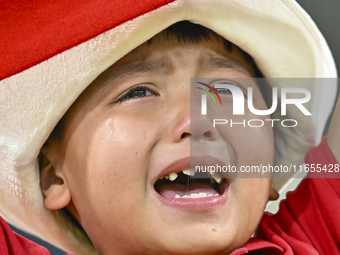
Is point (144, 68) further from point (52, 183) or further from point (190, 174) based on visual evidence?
point (52, 183)

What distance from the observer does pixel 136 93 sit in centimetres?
79

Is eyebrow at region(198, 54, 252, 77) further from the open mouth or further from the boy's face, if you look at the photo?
the open mouth

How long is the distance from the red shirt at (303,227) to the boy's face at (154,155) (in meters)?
0.09

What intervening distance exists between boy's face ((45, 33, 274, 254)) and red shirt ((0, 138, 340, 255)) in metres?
0.09

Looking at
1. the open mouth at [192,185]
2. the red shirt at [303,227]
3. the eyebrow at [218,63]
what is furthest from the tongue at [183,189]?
the eyebrow at [218,63]

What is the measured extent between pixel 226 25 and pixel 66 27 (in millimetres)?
284

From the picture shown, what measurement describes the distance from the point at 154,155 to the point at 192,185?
125mm

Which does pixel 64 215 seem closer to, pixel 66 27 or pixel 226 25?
pixel 66 27

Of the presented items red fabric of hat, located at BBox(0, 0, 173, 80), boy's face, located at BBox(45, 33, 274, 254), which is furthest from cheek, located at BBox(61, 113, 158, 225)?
red fabric of hat, located at BBox(0, 0, 173, 80)

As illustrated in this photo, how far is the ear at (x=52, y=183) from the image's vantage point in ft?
2.76

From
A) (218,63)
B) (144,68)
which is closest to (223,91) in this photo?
(218,63)

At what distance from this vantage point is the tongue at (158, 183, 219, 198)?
0.77 meters

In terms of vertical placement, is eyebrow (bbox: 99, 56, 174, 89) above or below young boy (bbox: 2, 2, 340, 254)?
above

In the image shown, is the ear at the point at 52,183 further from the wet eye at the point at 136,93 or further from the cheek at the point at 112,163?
the wet eye at the point at 136,93
